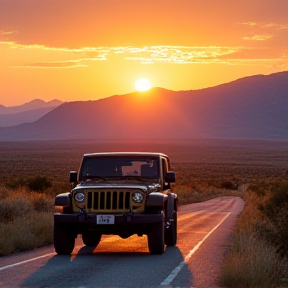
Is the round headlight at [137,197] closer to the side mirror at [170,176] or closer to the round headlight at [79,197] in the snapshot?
the round headlight at [79,197]

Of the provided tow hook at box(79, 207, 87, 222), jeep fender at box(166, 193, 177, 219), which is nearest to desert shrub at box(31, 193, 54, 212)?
jeep fender at box(166, 193, 177, 219)

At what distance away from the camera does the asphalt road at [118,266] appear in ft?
40.3

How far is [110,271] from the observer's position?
13570 millimetres

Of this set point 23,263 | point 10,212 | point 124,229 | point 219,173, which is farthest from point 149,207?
point 219,173

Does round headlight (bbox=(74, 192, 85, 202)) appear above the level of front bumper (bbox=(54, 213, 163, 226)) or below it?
above

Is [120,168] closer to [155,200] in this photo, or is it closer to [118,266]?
[155,200]

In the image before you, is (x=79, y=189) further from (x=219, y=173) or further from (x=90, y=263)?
(x=219, y=173)

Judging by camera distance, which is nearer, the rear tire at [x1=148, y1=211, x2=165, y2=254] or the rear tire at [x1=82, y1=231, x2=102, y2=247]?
the rear tire at [x1=148, y1=211, x2=165, y2=254]

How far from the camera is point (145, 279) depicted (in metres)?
12.6

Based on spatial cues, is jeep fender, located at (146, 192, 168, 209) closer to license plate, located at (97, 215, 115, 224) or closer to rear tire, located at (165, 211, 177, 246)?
license plate, located at (97, 215, 115, 224)

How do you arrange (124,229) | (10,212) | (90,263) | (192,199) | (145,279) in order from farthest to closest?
(192,199)
(10,212)
(124,229)
(90,263)
(145,279)

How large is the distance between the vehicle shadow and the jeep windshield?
Result: 1754mm

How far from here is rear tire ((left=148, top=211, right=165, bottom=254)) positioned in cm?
1576

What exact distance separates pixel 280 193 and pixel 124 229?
9.15 metres
